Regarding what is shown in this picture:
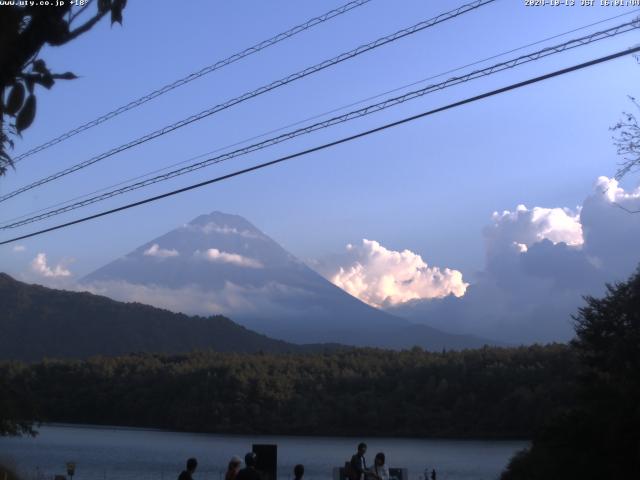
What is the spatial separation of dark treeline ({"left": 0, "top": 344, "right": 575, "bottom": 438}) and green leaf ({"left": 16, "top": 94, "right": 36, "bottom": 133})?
73.2m

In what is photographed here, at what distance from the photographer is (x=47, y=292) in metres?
136

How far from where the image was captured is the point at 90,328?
13350 cm

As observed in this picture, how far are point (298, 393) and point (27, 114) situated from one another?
3533 inches

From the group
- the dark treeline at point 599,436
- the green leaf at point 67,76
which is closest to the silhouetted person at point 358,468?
the dark treeline at point 599,436

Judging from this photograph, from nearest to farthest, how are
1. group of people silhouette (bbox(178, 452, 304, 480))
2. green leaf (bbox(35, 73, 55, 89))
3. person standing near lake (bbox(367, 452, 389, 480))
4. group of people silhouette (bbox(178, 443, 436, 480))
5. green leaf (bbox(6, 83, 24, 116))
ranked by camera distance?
green leaf (bbox(6, 83, 24, 116)), green leaf (bbox(35, 73, 55, 89)), group of people silhouette (bbox(178, 452, 304, 480)), group of people silhouette (bbox(178, 443, 436, 480)), person standing near lake (bbox(367, 452, 389, 480))

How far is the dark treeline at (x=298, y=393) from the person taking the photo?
79.9 meters

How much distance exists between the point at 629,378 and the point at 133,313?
13108 cm

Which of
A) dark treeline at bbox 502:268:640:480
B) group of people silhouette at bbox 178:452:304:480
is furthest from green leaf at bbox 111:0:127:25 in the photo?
dark treeline at bbox 502:268:640:480

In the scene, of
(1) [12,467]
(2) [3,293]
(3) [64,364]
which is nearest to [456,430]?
(3) [64,364]

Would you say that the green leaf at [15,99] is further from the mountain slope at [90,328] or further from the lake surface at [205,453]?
the mountain slope at [90,328]

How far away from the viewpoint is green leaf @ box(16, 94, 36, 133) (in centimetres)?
502

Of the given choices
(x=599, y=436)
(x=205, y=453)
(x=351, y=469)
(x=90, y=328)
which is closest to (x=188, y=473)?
(x=351, y=469)

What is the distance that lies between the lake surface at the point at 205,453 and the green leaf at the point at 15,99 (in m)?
36.5

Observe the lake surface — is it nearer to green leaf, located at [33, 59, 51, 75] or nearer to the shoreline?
the shoreline
